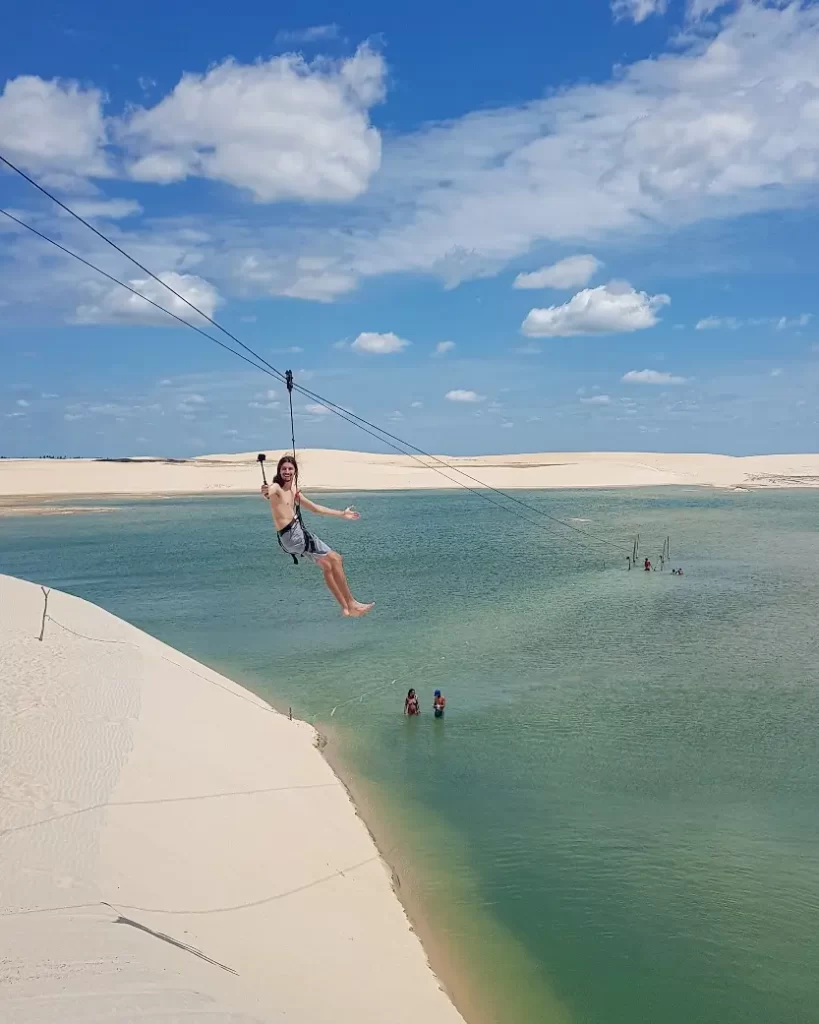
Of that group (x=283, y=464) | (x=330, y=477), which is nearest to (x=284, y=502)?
(x=283, y=464)

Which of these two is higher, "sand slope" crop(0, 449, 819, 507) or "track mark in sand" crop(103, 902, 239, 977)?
"sand slope" crop(0, 449, 819, 507)

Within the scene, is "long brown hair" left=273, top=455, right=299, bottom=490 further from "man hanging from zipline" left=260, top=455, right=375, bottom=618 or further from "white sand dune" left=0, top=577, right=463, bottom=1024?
"white sand dune" left=0, top=577, right=463, bottom=1024

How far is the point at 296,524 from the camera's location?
863 centimetres

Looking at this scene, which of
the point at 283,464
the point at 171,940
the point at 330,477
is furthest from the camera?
the point at 330,477

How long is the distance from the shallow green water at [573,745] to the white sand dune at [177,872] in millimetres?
1157

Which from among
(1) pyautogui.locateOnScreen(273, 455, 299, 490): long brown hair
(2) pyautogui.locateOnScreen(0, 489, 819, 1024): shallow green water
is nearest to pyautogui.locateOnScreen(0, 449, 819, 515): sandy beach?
(2) pyautogui.locateOnScreen(0, 489, 819, 1024): shallow green water

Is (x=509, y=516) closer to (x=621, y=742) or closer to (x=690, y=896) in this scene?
→ (x=621, y=742)

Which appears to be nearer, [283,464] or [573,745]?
[283,464]

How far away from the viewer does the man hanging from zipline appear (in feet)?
27.3

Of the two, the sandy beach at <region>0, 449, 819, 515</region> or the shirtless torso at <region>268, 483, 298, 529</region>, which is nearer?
the shirtless torso at <region>268, 483, 298, 529</region>

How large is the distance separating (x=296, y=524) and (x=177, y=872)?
428 cm

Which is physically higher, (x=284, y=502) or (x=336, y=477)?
(x=336, y=477)

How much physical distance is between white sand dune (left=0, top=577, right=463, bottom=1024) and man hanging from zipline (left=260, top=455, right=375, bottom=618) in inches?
140

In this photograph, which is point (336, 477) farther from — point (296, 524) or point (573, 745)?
point (296, 524)
